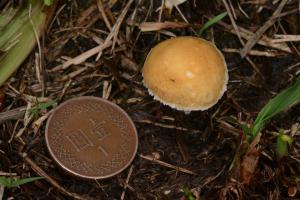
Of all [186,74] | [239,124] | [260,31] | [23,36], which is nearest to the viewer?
[186,74]

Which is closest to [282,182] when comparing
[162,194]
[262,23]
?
[162,194]

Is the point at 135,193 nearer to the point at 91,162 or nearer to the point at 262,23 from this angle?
the point at 91,162

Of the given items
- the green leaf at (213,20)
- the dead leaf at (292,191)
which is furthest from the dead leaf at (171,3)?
the dead leaf at (292,191)

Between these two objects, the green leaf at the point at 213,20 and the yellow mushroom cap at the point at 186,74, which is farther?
the green leaf at the point at 213,20

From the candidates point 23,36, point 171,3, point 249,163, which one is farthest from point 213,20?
point 23,36

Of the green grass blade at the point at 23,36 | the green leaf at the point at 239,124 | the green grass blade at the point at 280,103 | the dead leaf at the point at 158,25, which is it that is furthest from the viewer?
the dead leaf at the point at 158,25

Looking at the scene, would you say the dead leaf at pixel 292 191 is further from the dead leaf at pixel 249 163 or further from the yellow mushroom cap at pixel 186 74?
the yellow mushroom cap at pixel 186 74

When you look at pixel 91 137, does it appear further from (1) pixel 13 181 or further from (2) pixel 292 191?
(2) pixel 292 191
